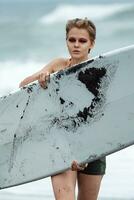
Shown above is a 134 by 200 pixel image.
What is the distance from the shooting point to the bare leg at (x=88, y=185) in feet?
12.5

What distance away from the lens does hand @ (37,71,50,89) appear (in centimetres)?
379

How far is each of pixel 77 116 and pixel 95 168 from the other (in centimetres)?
37

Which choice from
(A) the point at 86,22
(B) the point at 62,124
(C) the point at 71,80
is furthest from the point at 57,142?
(A) the point at 86,22

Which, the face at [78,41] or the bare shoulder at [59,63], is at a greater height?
the face at [78,41]

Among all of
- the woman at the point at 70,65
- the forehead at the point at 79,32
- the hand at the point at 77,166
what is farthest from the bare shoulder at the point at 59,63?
the hand at the point at 77,166

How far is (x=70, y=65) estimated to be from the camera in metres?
3.88

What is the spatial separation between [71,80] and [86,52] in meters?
0.23

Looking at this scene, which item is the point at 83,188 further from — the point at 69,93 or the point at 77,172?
the point at 69,93

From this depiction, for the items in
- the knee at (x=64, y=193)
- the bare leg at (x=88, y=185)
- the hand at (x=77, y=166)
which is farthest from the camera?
the bare leg at (x=88, y=185)

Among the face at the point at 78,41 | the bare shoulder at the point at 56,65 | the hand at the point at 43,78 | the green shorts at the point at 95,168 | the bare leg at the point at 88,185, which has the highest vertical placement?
the face at the point at 78,41

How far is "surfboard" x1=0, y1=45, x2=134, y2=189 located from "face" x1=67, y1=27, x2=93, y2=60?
13 cm

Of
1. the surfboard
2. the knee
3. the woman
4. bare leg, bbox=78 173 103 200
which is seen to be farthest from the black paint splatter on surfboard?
the knee

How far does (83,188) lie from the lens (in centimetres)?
384

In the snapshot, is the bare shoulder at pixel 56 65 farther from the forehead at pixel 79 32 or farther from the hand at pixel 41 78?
the forehead at pixel 79 32
